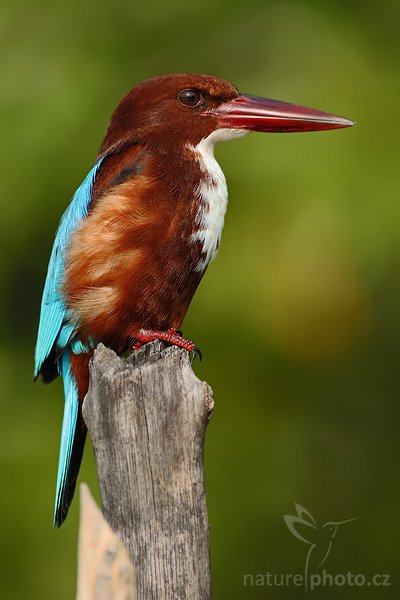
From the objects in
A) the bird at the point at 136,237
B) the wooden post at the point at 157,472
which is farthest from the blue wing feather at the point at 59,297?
the wooden post at the point at 157,472

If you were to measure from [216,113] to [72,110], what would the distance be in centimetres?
87

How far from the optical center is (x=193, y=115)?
10.7ft

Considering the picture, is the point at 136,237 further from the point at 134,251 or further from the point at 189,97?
the point at 189,97

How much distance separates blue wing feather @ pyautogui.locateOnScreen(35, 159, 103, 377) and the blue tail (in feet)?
0.31

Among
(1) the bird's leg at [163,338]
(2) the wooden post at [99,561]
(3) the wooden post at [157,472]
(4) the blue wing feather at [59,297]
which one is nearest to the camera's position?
(2) the wooden post at [99,561]

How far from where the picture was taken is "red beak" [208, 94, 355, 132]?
332 cm

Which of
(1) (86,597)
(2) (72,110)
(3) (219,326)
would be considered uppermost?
(2) (72,110)

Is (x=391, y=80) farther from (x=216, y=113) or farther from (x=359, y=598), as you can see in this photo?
(x=359, y=598)

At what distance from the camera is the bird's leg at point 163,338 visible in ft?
9.75

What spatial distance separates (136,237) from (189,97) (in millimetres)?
558

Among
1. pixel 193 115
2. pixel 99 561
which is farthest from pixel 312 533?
pixel 99 561

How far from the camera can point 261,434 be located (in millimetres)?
3980

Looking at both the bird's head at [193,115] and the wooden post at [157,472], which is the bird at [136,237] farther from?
the wooden post at [157,472]

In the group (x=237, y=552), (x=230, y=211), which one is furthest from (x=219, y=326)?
(x=237, y=552)
